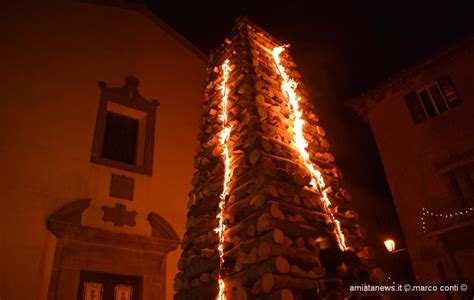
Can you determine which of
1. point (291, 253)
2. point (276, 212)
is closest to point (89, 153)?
point (276, 212)

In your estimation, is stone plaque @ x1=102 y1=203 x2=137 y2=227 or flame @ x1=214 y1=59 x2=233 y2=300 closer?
flame @ x1=214 y1=59 x2=233 y2=300

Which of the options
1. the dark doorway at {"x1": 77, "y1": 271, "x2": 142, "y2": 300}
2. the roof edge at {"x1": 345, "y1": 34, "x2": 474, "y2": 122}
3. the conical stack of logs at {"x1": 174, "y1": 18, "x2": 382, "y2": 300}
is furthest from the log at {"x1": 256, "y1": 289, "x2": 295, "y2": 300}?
the roof edge at {"x1": 345, "y1": 34, "x2": 474, "y2": 122}

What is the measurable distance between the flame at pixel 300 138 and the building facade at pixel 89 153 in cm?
402

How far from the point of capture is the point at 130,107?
367 inches

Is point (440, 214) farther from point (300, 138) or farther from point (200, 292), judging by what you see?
point (200, 292)

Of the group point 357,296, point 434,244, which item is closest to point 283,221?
point 357,296

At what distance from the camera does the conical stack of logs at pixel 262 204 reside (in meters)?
3.74

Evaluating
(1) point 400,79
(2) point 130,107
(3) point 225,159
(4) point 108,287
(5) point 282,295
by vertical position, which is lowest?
(5) point 282,295

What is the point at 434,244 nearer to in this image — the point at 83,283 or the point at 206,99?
the point at 206,99

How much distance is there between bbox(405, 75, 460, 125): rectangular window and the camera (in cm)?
1342

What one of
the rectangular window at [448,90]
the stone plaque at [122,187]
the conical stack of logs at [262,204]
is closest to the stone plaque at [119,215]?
the stone plaque at [122,187]

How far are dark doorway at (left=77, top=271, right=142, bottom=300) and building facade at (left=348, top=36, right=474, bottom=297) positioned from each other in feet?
31.0

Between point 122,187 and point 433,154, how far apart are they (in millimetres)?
10995

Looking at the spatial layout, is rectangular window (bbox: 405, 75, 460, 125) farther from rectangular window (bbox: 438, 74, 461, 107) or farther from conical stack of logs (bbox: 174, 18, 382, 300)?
conical stack of logs (bbox: 174, 18, 382, 300)
